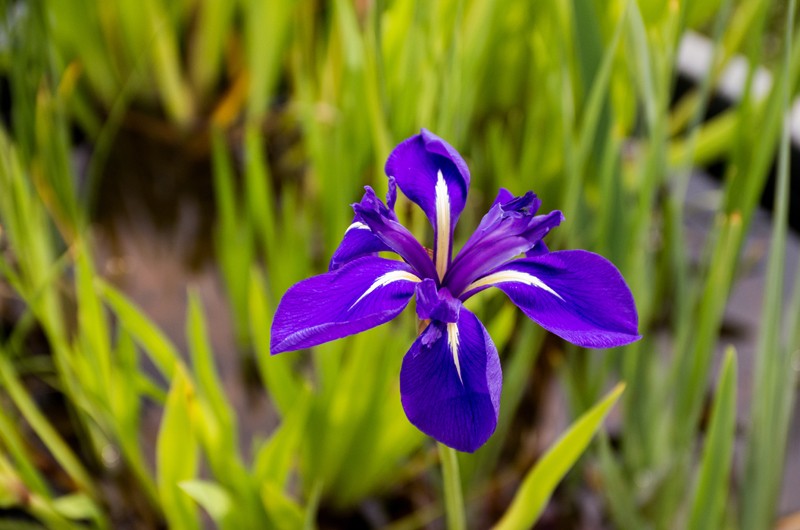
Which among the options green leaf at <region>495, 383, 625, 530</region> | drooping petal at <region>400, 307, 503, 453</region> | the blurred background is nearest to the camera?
drooping petal at <region>400, 307, 503, 453</region>

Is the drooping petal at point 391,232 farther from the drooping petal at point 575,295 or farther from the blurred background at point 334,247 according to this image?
the blurred background at point 334,247

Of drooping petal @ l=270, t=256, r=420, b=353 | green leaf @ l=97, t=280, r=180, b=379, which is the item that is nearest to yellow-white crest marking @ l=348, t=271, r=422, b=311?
drooping petal @ l=270, t=256, r=420, b=353

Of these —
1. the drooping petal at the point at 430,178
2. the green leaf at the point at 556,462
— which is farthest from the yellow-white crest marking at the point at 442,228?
the green leaf at the point at 556,462

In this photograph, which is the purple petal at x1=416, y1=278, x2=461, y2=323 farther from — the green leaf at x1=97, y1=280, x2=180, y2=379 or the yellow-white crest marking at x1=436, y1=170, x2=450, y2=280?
the green leaf at x1=97, y1=280, x2=180, y2=379

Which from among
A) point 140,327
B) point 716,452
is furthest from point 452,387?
point 140,327

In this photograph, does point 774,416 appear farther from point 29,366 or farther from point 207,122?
point 207,122

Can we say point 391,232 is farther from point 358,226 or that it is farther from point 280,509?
point 280,509
